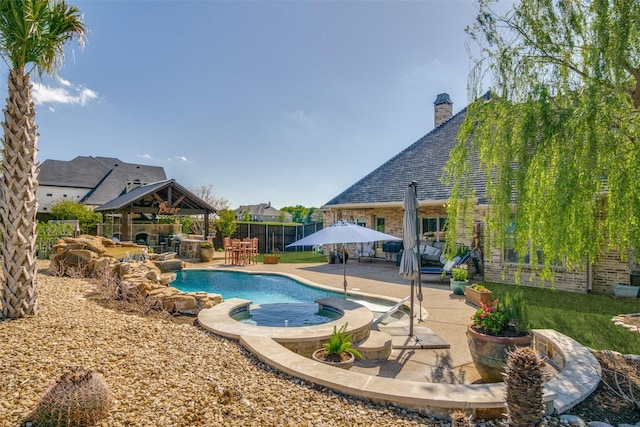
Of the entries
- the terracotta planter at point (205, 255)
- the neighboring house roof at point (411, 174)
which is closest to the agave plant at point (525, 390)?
the neighboring house roof at point (411, 174)

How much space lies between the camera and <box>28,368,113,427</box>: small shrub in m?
2.53

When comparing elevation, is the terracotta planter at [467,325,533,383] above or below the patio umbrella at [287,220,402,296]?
below

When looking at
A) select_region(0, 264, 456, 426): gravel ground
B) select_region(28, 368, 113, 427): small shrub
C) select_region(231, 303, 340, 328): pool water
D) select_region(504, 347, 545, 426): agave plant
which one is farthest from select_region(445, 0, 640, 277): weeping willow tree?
select_region(28, 368, 113, 427): small shrub

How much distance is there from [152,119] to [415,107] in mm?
14583

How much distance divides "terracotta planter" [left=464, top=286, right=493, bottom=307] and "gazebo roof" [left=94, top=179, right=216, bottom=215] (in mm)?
16232

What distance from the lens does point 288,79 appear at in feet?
45.9

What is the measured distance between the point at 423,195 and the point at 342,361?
37.2 ft

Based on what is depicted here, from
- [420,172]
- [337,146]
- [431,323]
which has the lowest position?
[431,323]

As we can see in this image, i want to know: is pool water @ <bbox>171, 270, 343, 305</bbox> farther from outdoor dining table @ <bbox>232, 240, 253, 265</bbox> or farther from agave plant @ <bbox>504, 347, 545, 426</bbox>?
agave plant @ <bbox>504, 347, 545, 426</bbox>

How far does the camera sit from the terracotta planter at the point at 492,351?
150 inches

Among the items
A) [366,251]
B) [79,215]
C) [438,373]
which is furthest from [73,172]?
[438,373]

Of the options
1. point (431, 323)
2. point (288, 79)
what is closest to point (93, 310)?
point (431, 323)

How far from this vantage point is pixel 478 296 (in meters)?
8.14

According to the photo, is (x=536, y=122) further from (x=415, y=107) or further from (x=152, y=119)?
(x=152, y=119)
